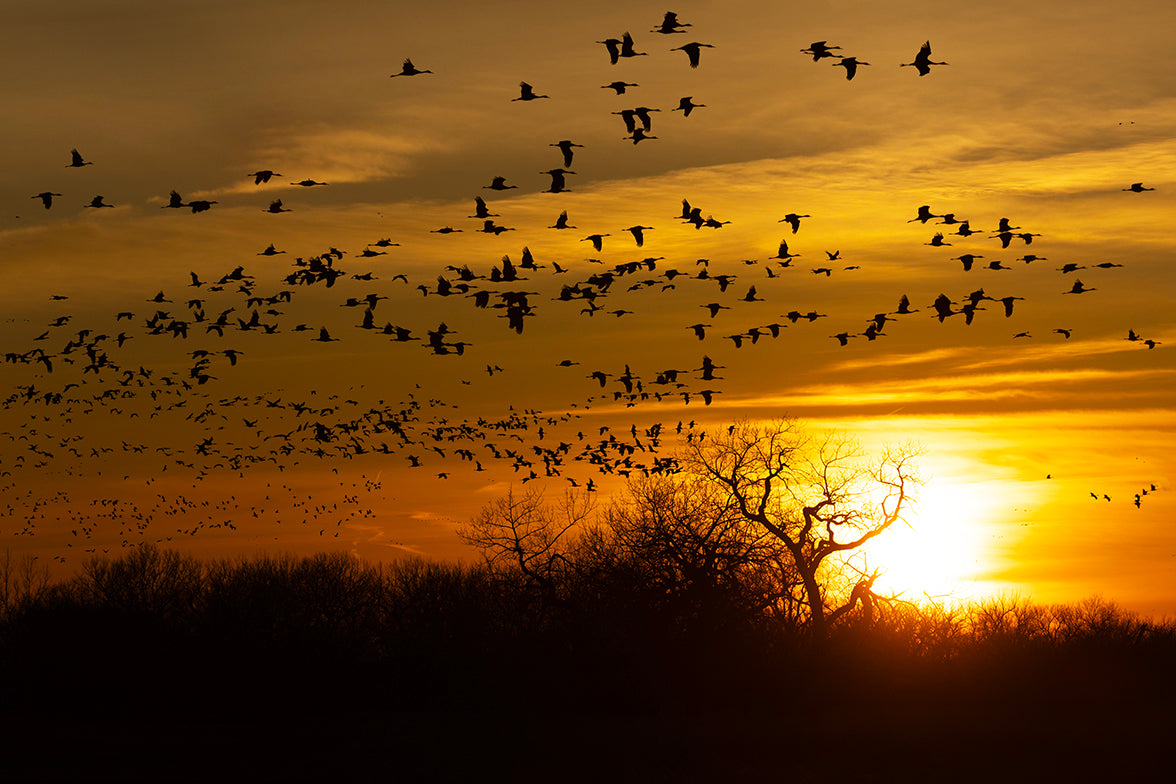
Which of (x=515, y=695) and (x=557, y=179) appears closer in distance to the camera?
(x=557, y=179)

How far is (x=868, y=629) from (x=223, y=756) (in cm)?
2908

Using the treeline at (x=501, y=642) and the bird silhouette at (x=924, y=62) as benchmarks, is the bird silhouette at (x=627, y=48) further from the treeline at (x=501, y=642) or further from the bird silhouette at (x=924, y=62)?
the treeline at (x=501, y=642)

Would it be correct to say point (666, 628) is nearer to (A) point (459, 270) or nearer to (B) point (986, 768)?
(B) point (986, 768)

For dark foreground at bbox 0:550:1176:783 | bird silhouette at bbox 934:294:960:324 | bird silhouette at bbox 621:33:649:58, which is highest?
bird silhouette at bbox 621:33:649:58

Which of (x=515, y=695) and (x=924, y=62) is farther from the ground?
(x=924, y=62)

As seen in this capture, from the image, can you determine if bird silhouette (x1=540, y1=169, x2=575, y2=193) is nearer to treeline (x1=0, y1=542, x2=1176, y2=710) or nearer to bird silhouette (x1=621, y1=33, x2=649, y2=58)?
bird silhouette (x1=621, y1=33, x2=649, y2=58)

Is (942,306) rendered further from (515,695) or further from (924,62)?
(515,695)

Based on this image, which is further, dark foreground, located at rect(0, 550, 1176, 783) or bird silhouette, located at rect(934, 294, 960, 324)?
dark foreground, located at rect(0, 550, 1176, 783)

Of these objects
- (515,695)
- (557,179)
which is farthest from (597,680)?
(557,179)

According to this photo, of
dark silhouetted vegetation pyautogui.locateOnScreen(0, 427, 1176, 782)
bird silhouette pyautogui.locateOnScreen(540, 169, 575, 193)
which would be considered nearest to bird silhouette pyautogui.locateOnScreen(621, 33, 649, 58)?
bird silhouette pyautogui.locateOnScreen(540, 169, 575, 193)

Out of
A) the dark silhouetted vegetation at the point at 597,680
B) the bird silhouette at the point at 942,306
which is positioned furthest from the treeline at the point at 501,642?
the bird silhouette at the point at 942,306

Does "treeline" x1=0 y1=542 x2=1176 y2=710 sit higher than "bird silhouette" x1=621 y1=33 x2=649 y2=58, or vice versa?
"bird silhouette" x1=621 y1=33 x2=649 y2=58

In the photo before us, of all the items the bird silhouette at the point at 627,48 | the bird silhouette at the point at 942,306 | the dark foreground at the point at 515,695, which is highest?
the bird silhouette at the point at 627,48

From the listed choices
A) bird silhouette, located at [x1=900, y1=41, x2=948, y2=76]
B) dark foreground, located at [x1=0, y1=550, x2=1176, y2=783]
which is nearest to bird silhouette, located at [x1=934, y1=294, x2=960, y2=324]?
bird silhouette, located at [x1=900, y1=41, x2=948, y2=76]
